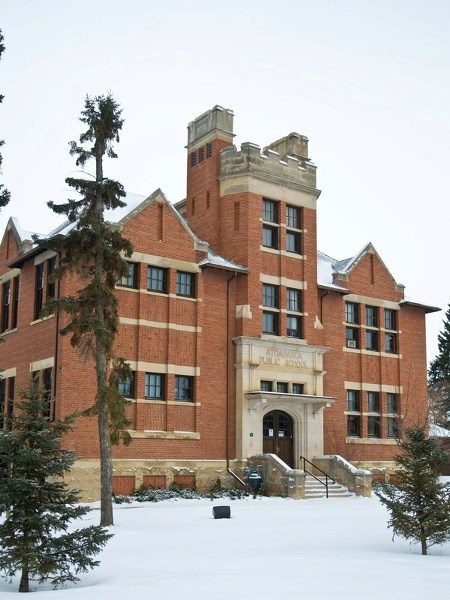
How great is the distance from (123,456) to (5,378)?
7382 millimetres

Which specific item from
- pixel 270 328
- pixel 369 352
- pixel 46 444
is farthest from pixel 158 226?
pixel 46 444

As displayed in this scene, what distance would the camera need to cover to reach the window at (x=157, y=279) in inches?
1220

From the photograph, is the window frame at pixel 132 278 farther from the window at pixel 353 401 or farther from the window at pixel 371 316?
the window at pixel 371 316

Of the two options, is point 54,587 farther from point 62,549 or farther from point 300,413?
point 300,413

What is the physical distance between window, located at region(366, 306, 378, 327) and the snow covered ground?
1650 centimetres

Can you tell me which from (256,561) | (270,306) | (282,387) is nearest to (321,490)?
(282,387)

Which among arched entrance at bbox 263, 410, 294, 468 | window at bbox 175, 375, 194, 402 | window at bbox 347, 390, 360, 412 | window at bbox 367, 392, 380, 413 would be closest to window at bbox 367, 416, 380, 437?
window at bbox 367, 392, 380, 413

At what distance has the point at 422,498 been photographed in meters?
15.8

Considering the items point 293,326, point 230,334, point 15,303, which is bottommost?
point 230,334

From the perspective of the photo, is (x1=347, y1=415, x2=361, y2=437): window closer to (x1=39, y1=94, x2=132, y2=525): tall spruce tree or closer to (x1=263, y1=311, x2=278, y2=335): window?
(x1=263, y1=311, x2=278, y2=335): window

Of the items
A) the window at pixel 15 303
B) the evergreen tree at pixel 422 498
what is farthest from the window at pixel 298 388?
the evergreen tree at pixel 422 498

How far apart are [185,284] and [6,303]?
8428 mm

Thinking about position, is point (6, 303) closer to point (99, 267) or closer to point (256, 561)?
point (99, 267)

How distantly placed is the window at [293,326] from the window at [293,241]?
3143mm
